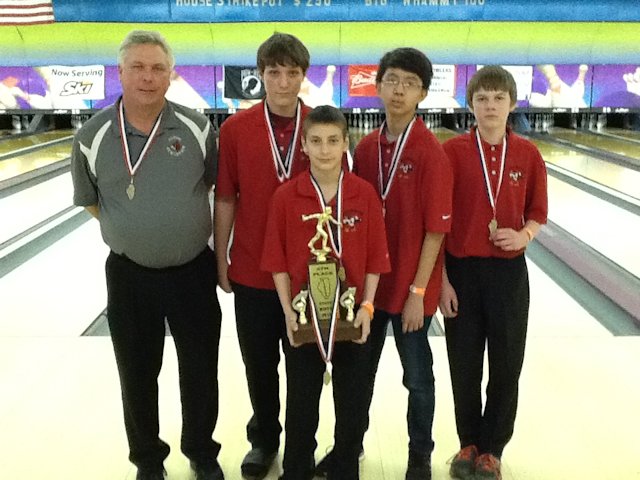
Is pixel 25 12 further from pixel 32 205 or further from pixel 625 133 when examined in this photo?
pixel 625 133

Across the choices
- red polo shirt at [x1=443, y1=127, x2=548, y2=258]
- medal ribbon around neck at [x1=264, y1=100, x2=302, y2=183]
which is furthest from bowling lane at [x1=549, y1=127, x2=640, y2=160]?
medal ribbon around neck at [x1=264, y1=100, x2=302, y2=183]

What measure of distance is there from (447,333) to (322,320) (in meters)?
0.50

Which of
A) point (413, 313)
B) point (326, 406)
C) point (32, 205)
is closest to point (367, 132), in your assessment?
point (32, 205)

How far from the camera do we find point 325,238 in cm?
173

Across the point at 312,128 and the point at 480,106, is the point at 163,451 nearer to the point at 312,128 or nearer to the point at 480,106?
the point at 312,128

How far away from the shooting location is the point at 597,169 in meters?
6.78

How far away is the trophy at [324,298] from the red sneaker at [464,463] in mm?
627

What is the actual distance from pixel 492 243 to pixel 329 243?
494mm

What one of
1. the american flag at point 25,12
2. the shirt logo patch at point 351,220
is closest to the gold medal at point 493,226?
the shirt logo patch at point 351,220

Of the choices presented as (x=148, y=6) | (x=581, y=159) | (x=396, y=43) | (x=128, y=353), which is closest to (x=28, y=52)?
(x=148, y=6)

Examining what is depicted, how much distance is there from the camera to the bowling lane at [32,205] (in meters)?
4.85

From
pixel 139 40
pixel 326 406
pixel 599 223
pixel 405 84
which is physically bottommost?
pixel 326 406

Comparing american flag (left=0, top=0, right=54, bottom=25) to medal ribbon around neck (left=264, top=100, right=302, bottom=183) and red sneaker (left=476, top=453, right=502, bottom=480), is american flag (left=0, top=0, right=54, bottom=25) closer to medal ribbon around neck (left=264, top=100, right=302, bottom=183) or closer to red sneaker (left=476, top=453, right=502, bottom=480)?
medal ribbon around neck (left=264, top=100, right=302, bottom=183)

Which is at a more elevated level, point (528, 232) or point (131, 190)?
point (131, 190)
